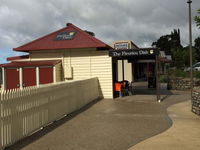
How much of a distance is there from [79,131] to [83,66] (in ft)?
31.0

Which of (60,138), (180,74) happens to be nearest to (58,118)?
(60,138)

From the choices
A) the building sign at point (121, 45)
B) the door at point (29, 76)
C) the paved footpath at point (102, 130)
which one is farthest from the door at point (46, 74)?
the building sign at point (121, 45)

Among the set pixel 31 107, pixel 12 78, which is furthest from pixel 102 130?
pixel 12 78

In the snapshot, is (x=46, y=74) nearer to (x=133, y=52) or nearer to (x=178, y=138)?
(x=133, y=52)

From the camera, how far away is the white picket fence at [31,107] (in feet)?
19.0

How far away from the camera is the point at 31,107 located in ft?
23.1

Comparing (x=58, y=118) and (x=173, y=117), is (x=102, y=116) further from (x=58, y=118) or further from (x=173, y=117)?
(x=173, y=117)

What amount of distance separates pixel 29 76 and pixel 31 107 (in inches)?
382

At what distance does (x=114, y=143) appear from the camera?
616 centimetres

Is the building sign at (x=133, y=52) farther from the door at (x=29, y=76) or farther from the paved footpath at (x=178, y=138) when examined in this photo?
the paved footpath at (x=178, y=138)

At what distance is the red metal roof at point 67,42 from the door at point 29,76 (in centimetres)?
172

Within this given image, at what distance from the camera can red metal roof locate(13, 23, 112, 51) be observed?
16312 mm

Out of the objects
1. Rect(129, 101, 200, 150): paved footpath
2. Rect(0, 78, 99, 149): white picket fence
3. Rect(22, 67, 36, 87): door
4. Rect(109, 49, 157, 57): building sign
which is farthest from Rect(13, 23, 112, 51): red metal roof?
Rect(129, 101, 200, 150): paved footpath

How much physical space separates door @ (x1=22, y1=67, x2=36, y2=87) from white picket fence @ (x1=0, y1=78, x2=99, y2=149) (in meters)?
5.85
